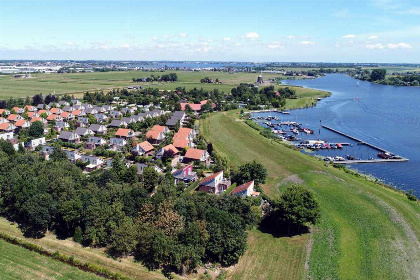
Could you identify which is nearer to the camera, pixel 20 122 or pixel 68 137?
pixel 68 137

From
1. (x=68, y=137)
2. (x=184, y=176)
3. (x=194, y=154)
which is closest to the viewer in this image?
(x=184, y=176)

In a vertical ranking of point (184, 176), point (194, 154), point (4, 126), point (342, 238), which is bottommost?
point (342, 238)

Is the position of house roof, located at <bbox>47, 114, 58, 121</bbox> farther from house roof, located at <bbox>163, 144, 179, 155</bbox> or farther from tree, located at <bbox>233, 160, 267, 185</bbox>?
tree, located at <bbox>233, 160, 267, 185</bbox>

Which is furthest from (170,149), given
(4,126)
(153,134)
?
(4,126)

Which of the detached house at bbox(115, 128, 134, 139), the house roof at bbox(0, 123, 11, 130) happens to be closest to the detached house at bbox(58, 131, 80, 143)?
the detached house at bbox(115, 128, 134, 139)

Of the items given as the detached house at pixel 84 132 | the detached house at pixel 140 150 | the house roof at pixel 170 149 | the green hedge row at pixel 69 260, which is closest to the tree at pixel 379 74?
the house roof at pixel 170 149

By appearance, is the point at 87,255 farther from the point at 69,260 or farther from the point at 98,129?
the point at 98,129

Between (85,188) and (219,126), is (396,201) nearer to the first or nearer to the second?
(85,188)
